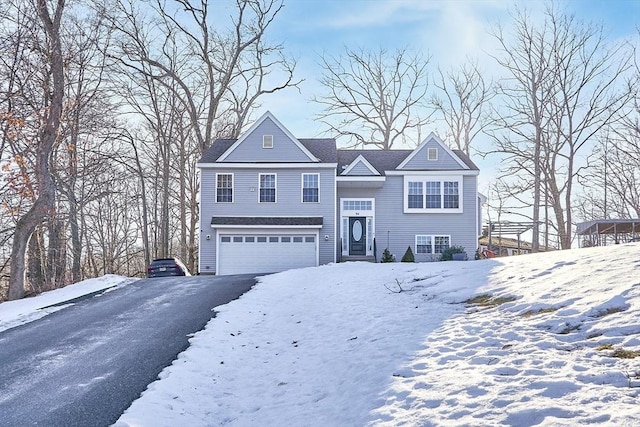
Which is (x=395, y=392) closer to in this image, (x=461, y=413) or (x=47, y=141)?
(x=461, y=413)

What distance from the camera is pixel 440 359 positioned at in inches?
225

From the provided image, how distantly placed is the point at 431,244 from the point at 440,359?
18.8m

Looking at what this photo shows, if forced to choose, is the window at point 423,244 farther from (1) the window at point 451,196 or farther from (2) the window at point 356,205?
(2) the window at point 356,205

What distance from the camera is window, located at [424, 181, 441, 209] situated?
24.2 m

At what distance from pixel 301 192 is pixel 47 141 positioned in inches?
414

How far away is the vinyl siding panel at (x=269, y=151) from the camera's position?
23859mm

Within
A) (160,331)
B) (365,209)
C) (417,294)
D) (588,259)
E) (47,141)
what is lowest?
(160,331)

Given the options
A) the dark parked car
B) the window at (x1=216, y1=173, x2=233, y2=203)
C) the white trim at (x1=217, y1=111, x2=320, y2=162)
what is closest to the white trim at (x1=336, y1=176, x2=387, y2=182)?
the white trim at (x1=217, y1=111, x2=320, y2=162)

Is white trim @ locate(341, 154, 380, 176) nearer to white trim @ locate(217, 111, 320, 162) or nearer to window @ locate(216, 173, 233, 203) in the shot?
white trim @ locate(217, 111, 320, 162)

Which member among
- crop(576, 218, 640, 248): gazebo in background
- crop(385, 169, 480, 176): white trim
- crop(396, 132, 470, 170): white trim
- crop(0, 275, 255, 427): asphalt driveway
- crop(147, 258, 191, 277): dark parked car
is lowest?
crop(0, 275, 255, 427): asphalt driveway

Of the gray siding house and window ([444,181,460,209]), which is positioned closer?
the gray siding house

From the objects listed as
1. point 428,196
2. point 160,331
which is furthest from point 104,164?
point 160,331

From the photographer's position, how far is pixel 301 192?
23.8 m

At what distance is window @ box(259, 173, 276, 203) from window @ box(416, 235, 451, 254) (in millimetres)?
6720
